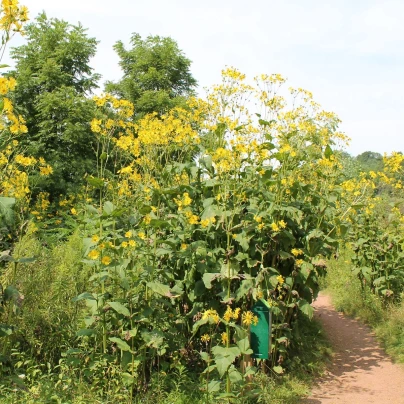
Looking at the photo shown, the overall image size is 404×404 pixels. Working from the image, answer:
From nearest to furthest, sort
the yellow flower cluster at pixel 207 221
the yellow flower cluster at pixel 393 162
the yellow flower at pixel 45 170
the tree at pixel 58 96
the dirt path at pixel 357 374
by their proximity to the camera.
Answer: the yellow flower cluster at pixel 207 221
the yellow flower at pixel 45 170
the dirt path at pixel 357 374
the yellow flower cluster at pixel 393 162
the tree at pixel 58 96

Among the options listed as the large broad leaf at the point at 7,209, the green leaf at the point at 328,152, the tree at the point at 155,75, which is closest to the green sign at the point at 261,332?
the green leaf at the point at 328,152

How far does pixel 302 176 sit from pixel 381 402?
2449 millimetres

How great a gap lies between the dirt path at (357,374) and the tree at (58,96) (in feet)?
23.7

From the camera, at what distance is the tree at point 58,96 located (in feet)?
37.8

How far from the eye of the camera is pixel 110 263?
330cm

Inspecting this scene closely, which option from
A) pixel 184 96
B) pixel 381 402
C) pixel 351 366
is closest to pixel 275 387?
pixel 381 402

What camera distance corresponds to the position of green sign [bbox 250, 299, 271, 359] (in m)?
3.82

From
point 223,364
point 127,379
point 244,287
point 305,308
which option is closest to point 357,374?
point 305,308

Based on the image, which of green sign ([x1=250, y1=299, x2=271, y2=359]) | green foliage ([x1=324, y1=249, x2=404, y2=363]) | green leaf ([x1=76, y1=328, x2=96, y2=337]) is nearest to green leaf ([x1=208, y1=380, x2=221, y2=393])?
green sign ([x1=250, y1=299, x2=271, y2=359])

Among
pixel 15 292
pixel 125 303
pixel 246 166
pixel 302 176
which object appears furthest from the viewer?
pixel 302 176

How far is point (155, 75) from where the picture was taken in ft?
62.1

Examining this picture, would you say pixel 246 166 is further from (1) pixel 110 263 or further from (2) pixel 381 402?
(2) pixel 381 402

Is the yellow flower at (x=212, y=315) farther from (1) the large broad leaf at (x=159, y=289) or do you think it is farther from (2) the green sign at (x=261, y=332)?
(2) the green sign at (x=261, y=332)

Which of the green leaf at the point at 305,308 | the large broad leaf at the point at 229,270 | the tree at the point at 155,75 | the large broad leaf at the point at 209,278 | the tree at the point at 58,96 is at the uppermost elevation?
the tree at the point at 155,75
